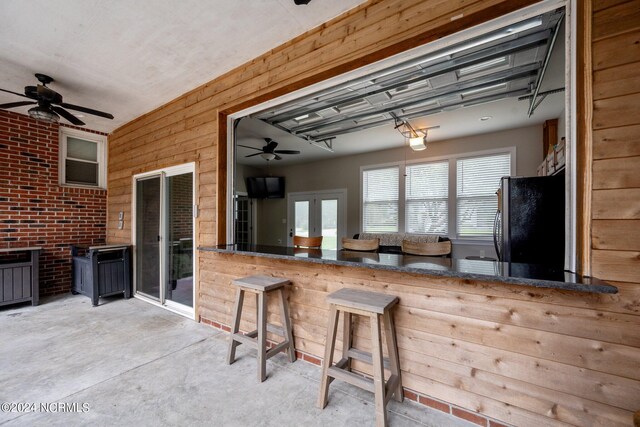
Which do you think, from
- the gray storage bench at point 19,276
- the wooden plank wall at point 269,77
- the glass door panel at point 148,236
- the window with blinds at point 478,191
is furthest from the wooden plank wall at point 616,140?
the gray storage bench at point 19,276

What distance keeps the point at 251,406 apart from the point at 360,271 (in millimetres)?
1191

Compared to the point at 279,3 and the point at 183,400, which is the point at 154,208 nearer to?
the point at 183,400

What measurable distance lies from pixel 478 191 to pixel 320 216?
3.83 m

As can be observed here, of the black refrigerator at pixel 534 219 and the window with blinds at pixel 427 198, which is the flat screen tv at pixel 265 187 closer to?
the window with blinds at pixel 427 198

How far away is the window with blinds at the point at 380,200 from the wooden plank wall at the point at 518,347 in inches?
178

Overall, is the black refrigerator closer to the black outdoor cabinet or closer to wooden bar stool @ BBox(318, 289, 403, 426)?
wooden bar stool @ BBox(318, 289, 403, 426)

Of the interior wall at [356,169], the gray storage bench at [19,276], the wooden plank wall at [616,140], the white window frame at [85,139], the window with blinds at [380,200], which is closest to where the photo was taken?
the wooden plank wall at [616,140]

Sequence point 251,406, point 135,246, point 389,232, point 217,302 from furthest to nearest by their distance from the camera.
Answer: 1. point 389,232
2. point 135,246
3. point 217,302
4. point 251,406

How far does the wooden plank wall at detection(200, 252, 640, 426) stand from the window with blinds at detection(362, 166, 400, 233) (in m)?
4.52

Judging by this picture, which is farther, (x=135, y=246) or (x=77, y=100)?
(x=135, y=246)

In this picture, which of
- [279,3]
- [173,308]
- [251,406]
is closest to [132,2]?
[279,3]

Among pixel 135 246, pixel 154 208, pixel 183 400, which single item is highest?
pixel 154 208

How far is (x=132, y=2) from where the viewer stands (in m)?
2.05

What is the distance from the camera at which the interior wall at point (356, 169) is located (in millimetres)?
4895
